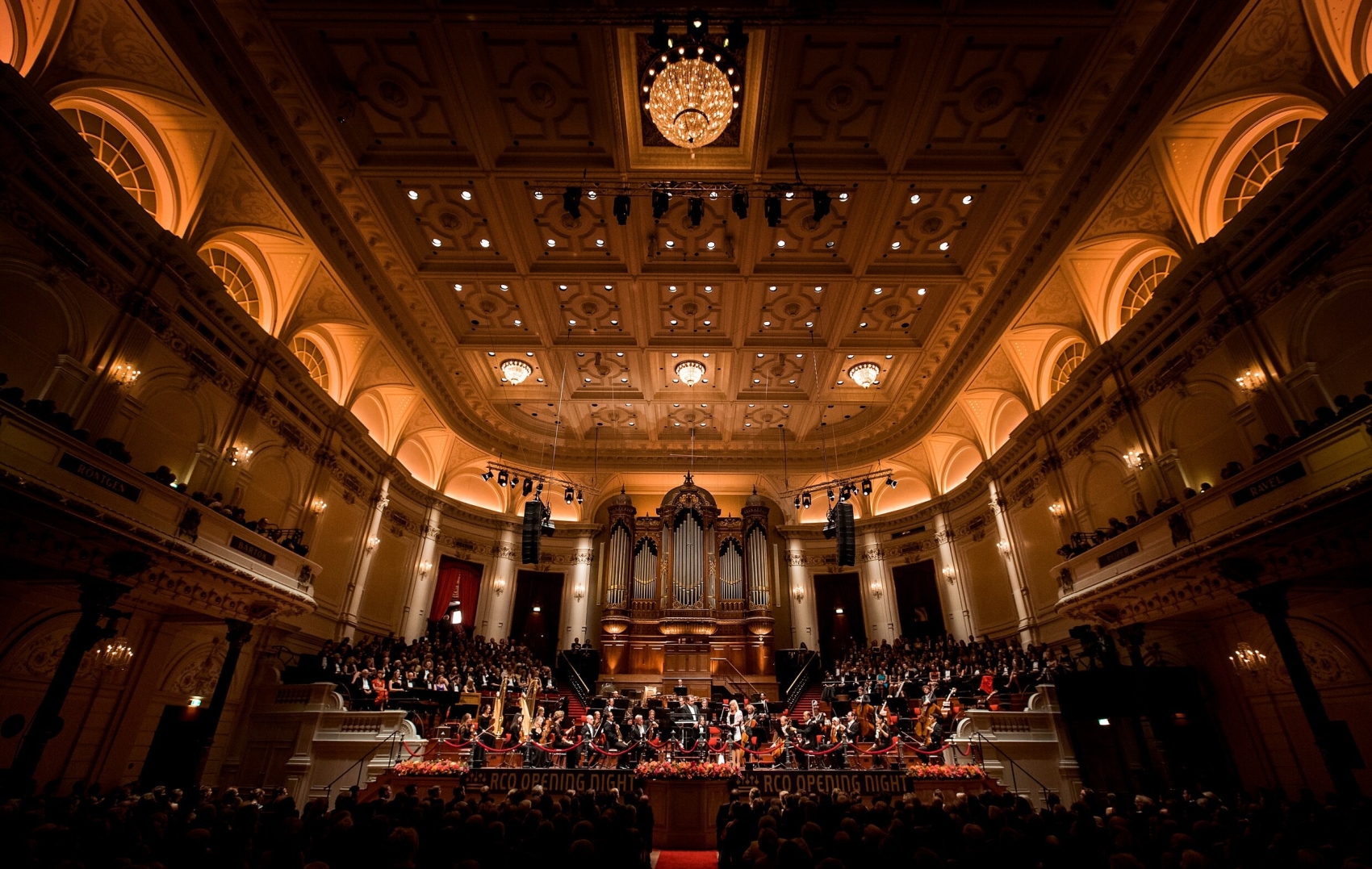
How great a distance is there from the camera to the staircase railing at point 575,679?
18047 mm

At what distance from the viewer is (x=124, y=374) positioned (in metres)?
9.33

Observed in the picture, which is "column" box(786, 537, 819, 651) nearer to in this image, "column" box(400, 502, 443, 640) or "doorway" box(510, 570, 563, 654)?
"doorway" box(510, 570, 563, 654)

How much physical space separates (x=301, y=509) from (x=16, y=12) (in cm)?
910

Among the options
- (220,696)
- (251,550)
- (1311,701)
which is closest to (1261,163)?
(1311,701)

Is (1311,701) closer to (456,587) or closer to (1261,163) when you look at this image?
(1261,163)

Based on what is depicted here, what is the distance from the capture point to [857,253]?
13234mm

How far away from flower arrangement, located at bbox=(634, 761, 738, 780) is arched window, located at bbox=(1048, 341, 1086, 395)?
10438mm

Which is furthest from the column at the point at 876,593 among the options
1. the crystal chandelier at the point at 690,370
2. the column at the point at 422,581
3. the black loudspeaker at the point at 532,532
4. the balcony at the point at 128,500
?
the balcony at the point at 128,500

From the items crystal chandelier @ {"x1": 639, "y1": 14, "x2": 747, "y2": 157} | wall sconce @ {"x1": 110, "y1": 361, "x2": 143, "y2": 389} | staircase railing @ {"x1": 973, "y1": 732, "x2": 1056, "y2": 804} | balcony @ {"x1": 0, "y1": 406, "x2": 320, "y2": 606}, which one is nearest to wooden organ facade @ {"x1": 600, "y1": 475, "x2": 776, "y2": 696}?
staircase railing @ {"x1": 973, "y1": 732, "x2": 1056, "y2": 804}

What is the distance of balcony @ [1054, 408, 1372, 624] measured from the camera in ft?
23.9

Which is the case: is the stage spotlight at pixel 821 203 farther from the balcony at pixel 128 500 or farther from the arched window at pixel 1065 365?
the balcony at pixel 128 500

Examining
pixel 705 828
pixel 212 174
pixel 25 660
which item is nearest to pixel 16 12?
pixel 212 174

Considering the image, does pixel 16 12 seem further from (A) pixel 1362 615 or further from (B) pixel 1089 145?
(A) pixel 1362 615

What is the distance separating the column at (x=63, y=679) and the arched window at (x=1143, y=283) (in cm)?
1681
